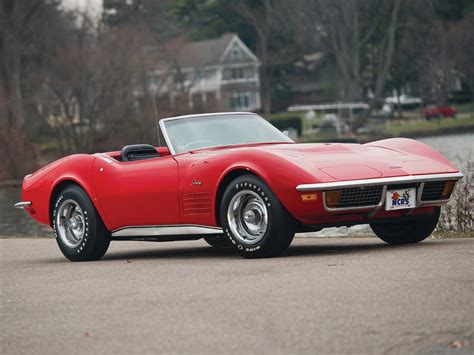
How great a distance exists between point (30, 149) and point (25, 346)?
1495 inches

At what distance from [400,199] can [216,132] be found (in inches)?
80.1

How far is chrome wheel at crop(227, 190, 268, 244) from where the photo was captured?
891cm

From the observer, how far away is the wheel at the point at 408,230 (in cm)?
965

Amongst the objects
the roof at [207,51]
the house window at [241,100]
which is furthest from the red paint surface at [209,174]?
the house window at [241,100]

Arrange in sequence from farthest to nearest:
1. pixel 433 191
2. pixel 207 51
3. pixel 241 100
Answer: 1. pixel 241 100
2. pixel 207 51
3. pixel 433 191

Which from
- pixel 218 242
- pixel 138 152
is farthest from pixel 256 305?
pixel 218 242

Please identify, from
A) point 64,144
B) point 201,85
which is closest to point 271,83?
point 201,85

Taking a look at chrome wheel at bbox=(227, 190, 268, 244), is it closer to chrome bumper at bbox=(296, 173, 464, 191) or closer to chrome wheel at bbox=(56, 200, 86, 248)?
chrome bumper at bbox=(296, 173, 464, 191)

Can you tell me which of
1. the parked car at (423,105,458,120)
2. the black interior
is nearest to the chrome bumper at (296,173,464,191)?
the black interior

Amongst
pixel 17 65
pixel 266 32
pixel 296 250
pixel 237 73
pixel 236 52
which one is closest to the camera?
pixel 296 250

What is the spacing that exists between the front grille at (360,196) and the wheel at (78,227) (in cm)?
270

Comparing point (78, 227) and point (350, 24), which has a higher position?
point (350, 24)

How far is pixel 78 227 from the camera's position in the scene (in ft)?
34.9

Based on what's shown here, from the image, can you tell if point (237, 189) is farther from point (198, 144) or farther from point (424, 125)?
point (424, 125)
